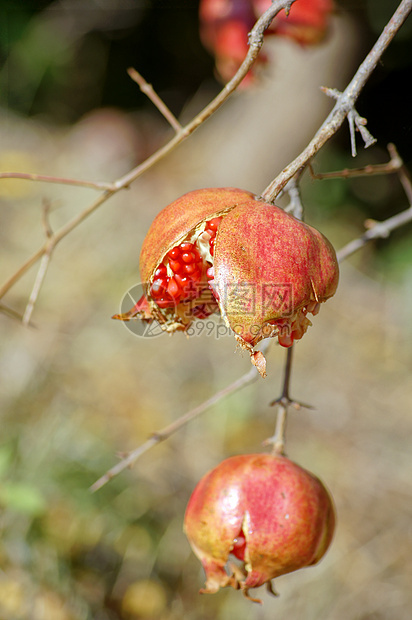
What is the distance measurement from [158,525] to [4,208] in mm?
2040

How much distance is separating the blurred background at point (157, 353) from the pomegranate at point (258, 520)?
2.47 ft

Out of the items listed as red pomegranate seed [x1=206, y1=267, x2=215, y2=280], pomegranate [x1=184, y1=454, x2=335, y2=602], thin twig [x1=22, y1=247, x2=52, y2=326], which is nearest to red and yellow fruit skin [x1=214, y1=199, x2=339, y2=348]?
red pomegranate seed [x1=206, y1=267, x2=215, y2=280]

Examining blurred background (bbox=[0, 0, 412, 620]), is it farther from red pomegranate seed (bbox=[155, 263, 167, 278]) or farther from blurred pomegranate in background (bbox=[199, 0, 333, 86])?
red pomegranate seed (bbox=[155, 263, 167, 278])

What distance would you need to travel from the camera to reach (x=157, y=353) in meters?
2.65

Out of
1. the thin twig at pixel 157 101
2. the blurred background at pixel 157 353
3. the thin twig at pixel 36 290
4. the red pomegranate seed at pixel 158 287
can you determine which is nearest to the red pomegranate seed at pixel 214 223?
the red pomegranate seed at pixel 158 287

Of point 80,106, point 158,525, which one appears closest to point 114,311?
point 158,525

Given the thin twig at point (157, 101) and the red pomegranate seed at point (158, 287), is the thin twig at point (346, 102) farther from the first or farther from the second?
the thin twig at point (157, 101)

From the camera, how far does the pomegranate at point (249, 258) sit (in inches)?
25.4

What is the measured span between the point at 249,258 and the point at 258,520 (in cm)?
43

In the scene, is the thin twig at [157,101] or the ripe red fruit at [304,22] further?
the ripe red fruit at [304,22]

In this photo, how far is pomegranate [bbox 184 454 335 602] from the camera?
86 cm

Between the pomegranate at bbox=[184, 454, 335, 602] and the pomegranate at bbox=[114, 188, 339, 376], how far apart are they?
0.90 feet

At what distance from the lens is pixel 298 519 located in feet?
2.84

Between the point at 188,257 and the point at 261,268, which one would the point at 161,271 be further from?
the point at 261,268
